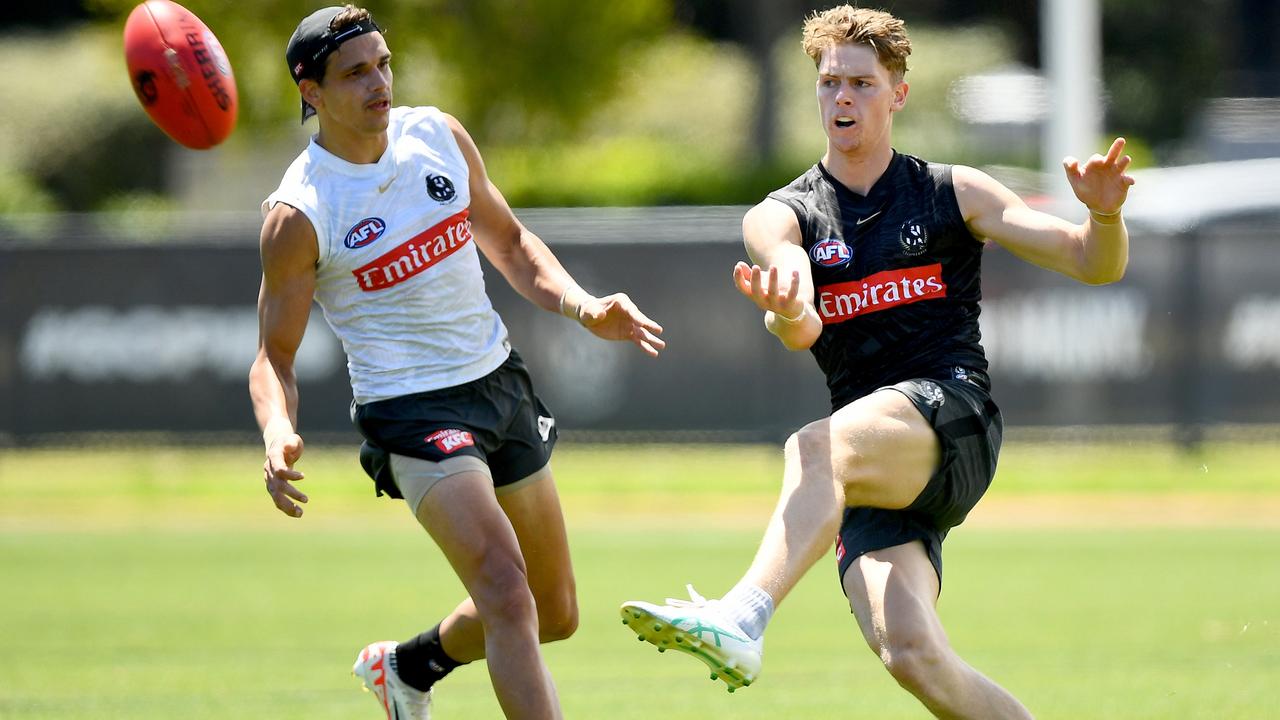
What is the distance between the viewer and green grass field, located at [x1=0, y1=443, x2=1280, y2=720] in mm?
8289

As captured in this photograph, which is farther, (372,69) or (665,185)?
(665,185)

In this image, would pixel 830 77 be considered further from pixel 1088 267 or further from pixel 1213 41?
pixel 1213 41

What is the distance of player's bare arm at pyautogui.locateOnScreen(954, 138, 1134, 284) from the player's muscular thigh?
652mm

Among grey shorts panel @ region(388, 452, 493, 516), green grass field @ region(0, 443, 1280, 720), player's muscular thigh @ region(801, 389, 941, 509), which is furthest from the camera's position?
green grass field @ region(0, 443, 1280, 720)

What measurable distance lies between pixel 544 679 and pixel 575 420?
445 inches

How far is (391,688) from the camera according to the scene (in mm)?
6773

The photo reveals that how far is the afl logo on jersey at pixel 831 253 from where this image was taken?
18.3 ft

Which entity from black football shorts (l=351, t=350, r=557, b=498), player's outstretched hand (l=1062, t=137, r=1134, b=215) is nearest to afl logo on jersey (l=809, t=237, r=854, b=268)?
player's outstretched hand (l=1062, t=137, r=1134, b=215)

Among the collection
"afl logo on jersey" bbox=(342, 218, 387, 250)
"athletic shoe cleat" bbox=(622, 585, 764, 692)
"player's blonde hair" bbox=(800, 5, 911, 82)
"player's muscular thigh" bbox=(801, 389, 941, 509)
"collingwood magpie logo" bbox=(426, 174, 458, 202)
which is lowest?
"athletic shoe cleat" bbox=(622, 585, 764, 692)

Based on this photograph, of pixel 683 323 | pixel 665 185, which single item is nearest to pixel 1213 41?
pixel 665 185

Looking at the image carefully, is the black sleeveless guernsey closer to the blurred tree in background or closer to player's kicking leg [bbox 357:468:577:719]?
player's kicking leg [bbox 357:468:577:719]

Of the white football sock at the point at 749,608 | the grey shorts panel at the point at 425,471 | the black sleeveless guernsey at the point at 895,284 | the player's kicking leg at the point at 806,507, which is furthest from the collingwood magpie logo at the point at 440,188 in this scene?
the white football sock at the point at 749,608

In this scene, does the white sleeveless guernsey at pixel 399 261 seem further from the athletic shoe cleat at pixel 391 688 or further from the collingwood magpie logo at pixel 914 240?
the collingwood magpie logo at pixel 914 240

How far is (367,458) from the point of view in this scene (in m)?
6.20
